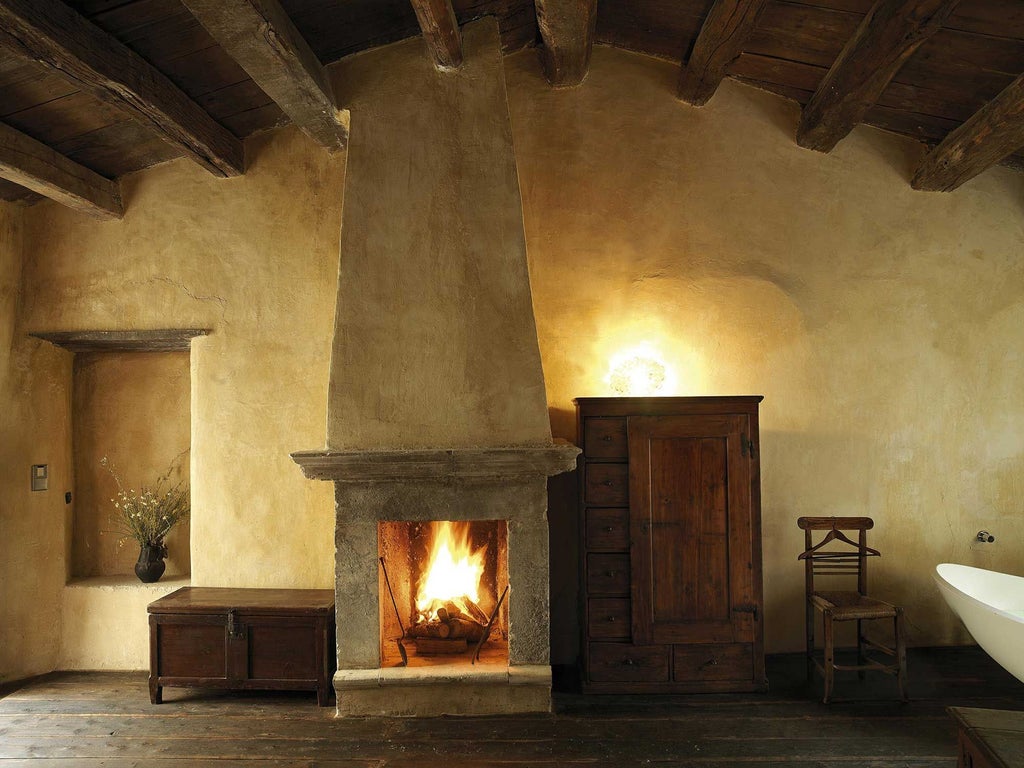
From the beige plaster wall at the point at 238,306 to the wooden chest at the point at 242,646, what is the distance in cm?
48

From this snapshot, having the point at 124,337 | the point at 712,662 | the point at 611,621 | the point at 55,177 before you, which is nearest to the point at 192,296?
the point at 124,337

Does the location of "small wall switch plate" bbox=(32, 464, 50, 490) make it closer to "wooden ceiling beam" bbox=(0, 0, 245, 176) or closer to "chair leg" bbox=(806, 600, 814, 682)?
"wooden ceiling beam" bbox=(0, 0, 245, 176)

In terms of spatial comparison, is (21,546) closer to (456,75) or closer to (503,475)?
(503,475)

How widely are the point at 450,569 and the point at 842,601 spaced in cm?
222

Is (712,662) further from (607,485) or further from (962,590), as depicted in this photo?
(962,590)

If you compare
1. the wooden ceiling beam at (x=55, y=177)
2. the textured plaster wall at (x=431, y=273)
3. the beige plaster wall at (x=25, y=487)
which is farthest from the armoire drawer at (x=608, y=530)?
the wooden ceiling beam at (x=55, y=177)

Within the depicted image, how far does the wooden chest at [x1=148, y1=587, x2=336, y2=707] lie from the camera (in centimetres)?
375

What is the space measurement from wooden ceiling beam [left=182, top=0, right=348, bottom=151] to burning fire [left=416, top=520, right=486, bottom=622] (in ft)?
7.86

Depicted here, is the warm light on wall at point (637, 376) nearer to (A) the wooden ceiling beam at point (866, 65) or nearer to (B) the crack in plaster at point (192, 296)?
(A) the wooden ceiling beam at point (866, 65)

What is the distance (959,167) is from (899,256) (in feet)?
1.99

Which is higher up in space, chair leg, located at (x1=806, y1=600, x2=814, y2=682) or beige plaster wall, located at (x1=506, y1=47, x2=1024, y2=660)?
beige plaster wall, located at (x1=506, y1=47, x2=1024, y2=660)

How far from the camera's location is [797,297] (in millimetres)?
4520

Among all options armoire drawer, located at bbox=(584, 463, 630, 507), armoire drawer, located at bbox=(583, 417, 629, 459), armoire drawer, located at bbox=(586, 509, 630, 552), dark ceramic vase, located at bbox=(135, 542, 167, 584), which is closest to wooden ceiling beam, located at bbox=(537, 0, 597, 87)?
armoire drawer, located at bbox=(583, 417, 629, 459)

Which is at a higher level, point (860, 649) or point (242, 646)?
point (242, 646)
